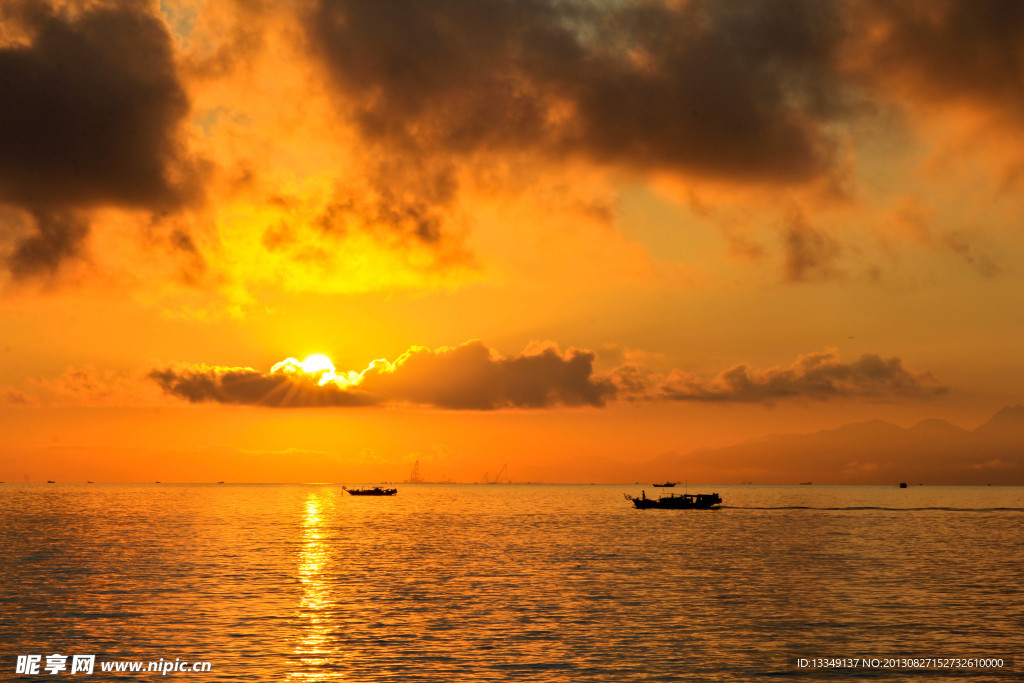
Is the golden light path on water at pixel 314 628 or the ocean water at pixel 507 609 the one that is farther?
the ocean water at pixel 507 609

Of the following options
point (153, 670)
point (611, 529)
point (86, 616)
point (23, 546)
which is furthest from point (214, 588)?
point (611, 529)

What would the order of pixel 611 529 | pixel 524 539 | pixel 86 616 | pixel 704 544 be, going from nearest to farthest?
pixel 86 616
pixel 704 544
pixel 524 539
pixel 611 529

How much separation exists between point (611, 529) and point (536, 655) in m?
143

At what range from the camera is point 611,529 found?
195125mm

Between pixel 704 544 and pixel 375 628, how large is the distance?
91.7 m

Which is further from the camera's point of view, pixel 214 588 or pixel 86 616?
pixel 214 588

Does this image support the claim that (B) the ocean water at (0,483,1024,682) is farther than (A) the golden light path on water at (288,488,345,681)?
Yes

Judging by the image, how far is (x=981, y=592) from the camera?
85.9 m

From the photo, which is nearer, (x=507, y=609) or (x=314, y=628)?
(x=314, y=628)

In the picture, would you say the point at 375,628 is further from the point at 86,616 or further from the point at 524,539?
the point at 524,539

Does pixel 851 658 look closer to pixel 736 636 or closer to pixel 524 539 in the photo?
pixel 736 636

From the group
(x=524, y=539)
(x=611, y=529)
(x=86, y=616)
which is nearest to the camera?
(x=86, y=616)

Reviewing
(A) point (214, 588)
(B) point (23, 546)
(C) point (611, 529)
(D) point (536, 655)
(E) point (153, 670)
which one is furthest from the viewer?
(C) point (611, 529)

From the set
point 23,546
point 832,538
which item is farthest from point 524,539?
point 23,546
